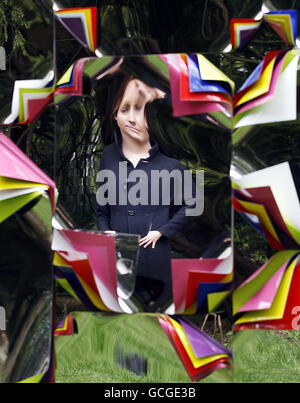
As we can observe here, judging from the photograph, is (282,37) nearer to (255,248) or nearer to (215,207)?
→ (215,207)

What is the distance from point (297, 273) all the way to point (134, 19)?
1.62 m

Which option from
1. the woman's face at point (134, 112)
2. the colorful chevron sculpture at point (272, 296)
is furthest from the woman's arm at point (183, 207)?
the colorful chevron sculpture at point (272, 296)

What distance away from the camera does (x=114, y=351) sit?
268cm

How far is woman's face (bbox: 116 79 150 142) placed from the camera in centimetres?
265

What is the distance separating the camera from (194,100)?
2.61 meters

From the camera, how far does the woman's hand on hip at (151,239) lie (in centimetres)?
264

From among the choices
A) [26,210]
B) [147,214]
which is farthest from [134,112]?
[26,210]

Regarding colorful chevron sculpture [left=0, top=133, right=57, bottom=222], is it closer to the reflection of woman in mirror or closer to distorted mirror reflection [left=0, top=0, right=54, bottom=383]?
distorted mirror reflection [left=0, top=0, right=54, bottom=383]
